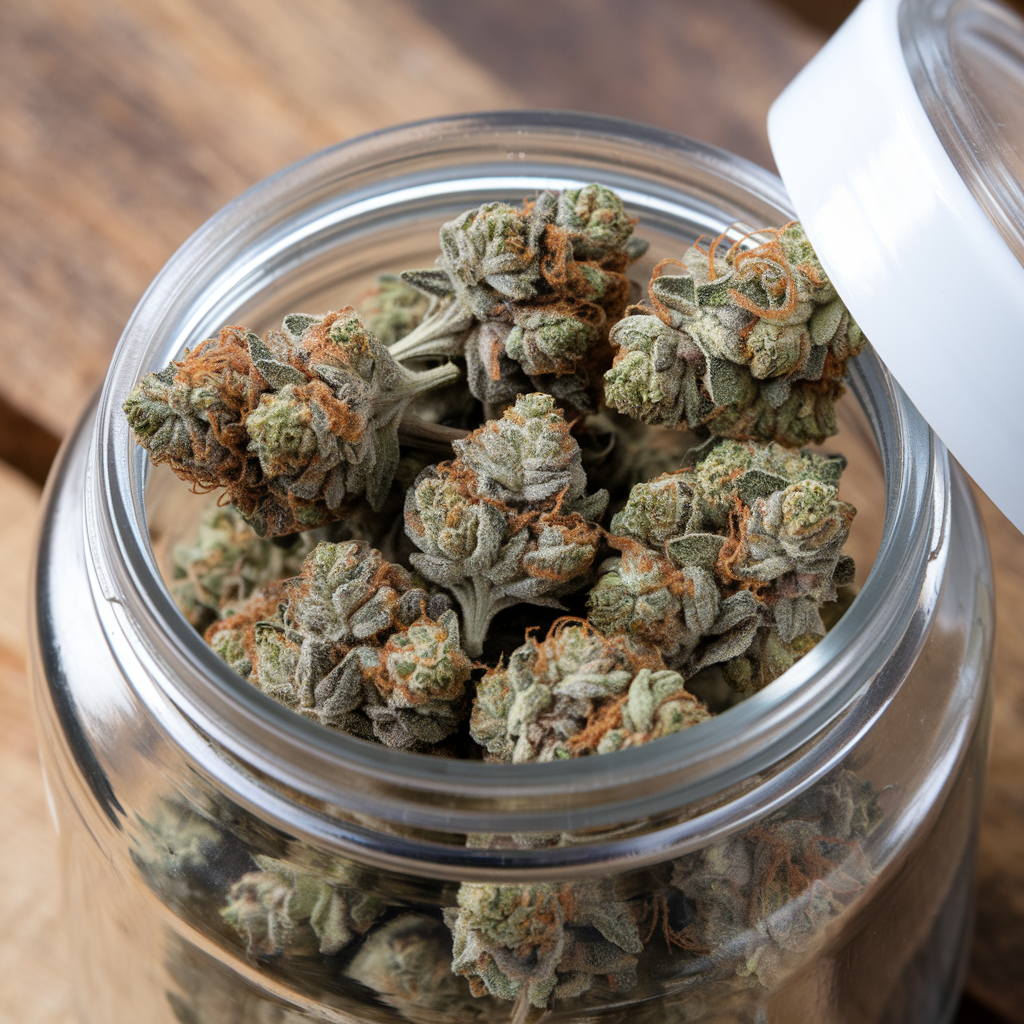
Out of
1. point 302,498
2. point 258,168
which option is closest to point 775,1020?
point 302,498

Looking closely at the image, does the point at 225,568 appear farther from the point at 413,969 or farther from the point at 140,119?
the point at 140,119

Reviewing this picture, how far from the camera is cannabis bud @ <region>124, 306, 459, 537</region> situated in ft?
1.61

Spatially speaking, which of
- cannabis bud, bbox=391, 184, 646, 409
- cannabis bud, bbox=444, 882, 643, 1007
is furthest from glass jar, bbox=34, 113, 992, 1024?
cannabis bud, bbox=391, 184, 646, 409

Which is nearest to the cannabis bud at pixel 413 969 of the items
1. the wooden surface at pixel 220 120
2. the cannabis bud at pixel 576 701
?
the cannabis bud at pixel 576 701

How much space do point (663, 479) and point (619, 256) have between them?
13 cm

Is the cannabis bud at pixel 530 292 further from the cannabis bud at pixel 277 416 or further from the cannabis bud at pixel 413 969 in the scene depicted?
the cannabis bud at pixel 413 969

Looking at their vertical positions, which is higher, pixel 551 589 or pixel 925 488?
pixel 925 488

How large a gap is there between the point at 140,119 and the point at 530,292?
72 centimetres

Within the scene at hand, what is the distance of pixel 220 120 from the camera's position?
110cm

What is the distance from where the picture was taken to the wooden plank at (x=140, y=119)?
1036mm

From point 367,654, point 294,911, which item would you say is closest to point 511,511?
point 367,654

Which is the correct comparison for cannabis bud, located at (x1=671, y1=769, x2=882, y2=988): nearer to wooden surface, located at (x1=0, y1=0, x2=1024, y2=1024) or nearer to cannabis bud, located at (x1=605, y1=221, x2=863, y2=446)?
cannabis bud, located at (x1=605, y1=221, x2=863, y2=446)

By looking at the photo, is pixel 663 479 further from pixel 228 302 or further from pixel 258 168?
pixel 258 168

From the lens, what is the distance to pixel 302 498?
523 millimetres
